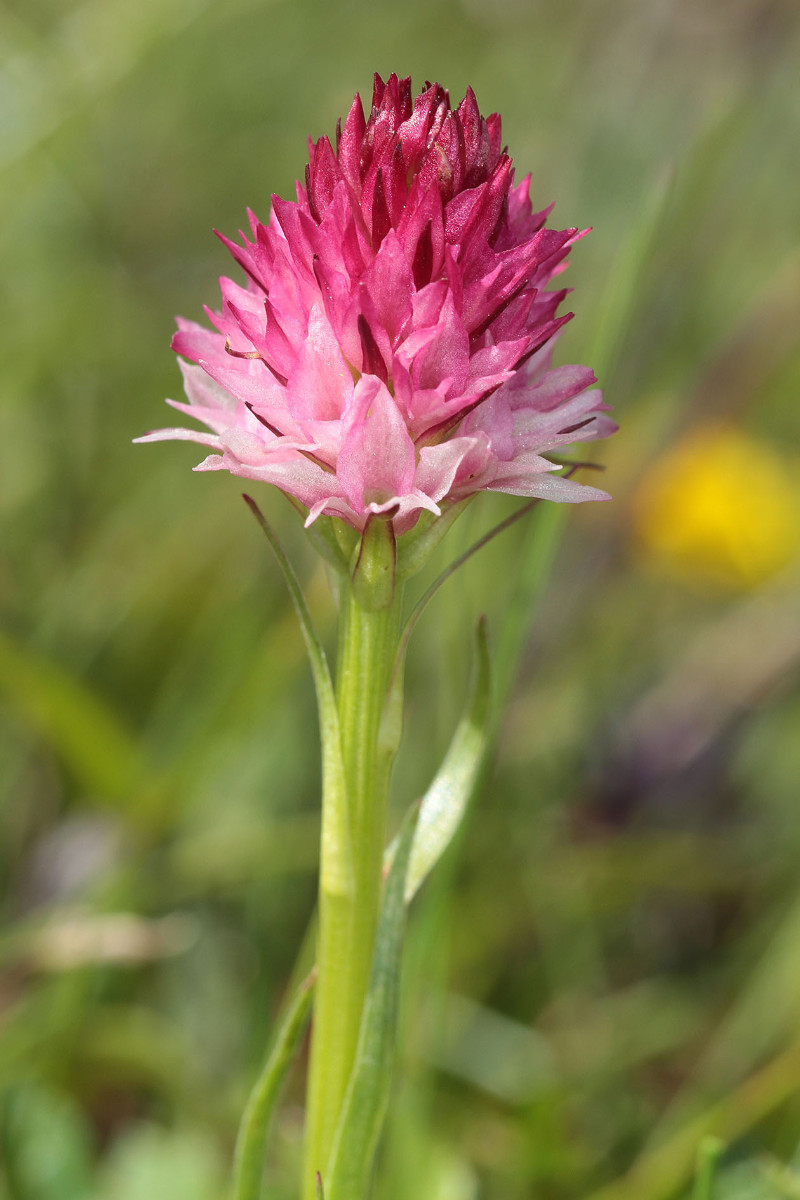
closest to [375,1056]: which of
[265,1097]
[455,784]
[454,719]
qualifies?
[265,1097]

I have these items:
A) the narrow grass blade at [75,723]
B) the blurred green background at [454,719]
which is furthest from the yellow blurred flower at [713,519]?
the narrow grass blade at [75,723]

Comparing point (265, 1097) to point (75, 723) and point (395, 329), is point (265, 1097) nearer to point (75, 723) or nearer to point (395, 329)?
point (395, 329)

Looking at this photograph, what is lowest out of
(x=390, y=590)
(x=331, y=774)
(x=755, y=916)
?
(x=755, y=916)

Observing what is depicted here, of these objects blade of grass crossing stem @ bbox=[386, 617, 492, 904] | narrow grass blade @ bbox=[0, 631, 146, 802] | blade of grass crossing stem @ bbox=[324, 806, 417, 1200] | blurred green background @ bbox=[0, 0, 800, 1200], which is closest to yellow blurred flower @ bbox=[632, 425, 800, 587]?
blurred green background @ bbox=[0, 0, 800, 1200]

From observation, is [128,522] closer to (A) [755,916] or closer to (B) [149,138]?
(A) [755,916]

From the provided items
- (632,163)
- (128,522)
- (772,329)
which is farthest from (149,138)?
(772,329)

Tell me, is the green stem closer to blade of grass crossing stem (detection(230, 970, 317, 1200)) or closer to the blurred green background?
blade of grass crossing stem (detection(230, 970, 317, 1200))

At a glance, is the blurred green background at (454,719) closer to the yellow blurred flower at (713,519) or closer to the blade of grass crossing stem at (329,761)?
the yellow blurred flower at (713,519)
